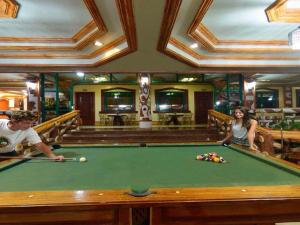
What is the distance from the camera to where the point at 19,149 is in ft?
10.8

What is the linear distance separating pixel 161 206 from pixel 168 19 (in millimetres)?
3710

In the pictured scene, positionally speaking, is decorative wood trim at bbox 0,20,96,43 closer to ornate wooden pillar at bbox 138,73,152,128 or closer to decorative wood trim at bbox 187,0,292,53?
decorative wood trim at bbox 187,0,292,53

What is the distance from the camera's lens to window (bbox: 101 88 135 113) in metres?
14.5

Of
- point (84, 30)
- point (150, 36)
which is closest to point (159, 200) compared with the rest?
point (150, 36)

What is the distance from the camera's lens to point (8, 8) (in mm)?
4457

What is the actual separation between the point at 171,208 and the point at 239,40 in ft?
21.3

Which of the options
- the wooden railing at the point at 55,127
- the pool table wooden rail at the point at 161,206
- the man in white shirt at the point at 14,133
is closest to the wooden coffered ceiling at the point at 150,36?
the wooden railing at the point at 55,127

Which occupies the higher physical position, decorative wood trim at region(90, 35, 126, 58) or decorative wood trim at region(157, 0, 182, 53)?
decorative wood trim at region(90, 35, 126, 58)

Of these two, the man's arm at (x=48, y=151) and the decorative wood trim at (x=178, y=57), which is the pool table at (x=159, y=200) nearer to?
the man's arm at (x=48, y=151)

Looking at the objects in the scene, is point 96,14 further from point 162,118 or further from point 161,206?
point 162,118

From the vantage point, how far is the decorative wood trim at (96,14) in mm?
4062

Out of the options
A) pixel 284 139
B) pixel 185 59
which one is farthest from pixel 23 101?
pixel 284 139

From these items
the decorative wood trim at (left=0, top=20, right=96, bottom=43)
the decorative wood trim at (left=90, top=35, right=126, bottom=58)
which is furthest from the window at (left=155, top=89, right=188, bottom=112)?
the decorative wood trim at (left=0, top=20, right=96, bottom=43)

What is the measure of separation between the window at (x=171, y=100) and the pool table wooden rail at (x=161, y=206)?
1332cm
